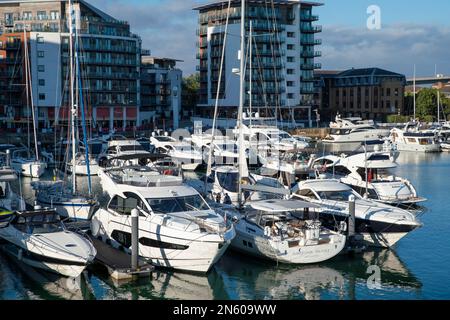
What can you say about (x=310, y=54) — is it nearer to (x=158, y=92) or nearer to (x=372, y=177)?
(x=158, y=92)

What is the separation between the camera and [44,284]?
23453 mm

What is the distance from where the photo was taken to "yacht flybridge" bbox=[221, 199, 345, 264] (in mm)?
25344

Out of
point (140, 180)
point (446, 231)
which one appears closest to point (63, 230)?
point (140, 180)

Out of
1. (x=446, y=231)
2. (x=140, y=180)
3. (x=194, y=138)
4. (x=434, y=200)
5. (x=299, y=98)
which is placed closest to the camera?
(x=140, y=180)

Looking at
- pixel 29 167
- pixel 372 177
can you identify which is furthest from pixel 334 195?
pixel 29 167

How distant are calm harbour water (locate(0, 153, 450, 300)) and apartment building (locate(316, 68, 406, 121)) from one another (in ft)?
307

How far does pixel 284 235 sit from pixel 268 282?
7.81 feet

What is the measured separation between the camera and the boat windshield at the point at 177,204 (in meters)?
26.1

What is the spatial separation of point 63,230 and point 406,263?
1389 cm

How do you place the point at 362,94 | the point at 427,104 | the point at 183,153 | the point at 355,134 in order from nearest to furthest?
the point at 183,153 → the point at 355,134 → the point at 427,104 → the point at 362,94

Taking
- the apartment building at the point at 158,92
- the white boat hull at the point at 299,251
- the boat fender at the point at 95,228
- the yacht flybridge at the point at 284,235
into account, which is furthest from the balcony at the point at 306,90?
the white boat hull at the point at 299,251

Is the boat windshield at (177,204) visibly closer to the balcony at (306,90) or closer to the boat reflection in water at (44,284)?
the boat reflection in water at (44,284)

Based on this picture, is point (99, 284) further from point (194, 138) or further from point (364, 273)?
point (194, 138)

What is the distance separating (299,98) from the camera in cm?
10769
